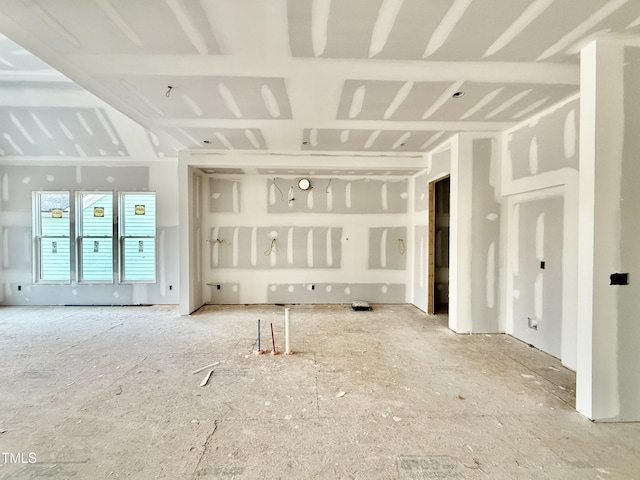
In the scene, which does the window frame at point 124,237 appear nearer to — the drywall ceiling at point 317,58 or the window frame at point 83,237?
the window frame at point 83,237

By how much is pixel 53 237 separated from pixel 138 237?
5.26 ft

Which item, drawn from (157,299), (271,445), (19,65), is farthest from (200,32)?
(157,299)

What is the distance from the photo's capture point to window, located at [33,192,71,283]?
18.0 ft

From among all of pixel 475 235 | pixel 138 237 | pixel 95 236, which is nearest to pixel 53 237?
pixel 95 236

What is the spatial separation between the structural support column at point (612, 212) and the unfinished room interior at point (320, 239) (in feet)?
0.05

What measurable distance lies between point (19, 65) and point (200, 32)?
11.2ft

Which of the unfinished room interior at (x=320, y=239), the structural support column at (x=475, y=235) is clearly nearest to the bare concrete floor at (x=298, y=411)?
the unfinished room interior at (x=320, y=239)

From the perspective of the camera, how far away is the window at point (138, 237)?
5.55 metres

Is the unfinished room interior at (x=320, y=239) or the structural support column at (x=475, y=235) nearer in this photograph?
the unfinished room interior at (x=320, y=239)

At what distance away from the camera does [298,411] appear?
2.19 metres

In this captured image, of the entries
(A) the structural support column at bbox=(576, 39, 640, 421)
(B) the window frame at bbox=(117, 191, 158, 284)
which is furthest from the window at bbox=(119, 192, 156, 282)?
(A) the structural support column at bbox=(576, 39, 640, 421)

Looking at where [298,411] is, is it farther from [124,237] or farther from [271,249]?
[124,237]

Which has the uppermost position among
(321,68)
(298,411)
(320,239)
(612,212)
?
(321,68)

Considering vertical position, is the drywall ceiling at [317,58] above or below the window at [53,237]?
above
